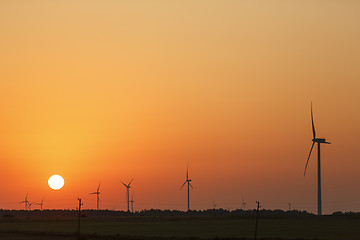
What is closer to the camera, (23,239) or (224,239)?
(224,239)

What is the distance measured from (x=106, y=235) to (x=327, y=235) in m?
33.0

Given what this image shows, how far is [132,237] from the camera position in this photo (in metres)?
109

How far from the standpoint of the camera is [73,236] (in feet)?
378

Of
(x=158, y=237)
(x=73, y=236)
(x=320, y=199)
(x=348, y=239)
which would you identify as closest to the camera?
(x=348, y=239)

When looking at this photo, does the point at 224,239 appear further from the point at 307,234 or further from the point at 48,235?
the point at 48,235

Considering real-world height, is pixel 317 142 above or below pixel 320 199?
above

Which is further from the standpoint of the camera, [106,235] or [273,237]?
[106,235]

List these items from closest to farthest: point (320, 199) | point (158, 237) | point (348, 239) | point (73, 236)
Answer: point (348, 239) < point (158, 237) < point (73, 236) < point (320, 199)

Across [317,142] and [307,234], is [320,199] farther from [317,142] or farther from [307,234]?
[307,234]

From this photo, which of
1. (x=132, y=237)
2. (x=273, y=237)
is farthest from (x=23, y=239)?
(x=273, y=237)

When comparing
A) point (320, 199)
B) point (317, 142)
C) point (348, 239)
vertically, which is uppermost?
point (317, 142)

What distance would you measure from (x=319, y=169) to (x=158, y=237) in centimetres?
8981

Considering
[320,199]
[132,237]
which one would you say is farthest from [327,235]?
[320,199]

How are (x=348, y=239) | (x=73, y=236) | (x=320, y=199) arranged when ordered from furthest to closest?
1. (x=320, y=199)
2. (x=73, y=236)
3. (x=348, y=239)
